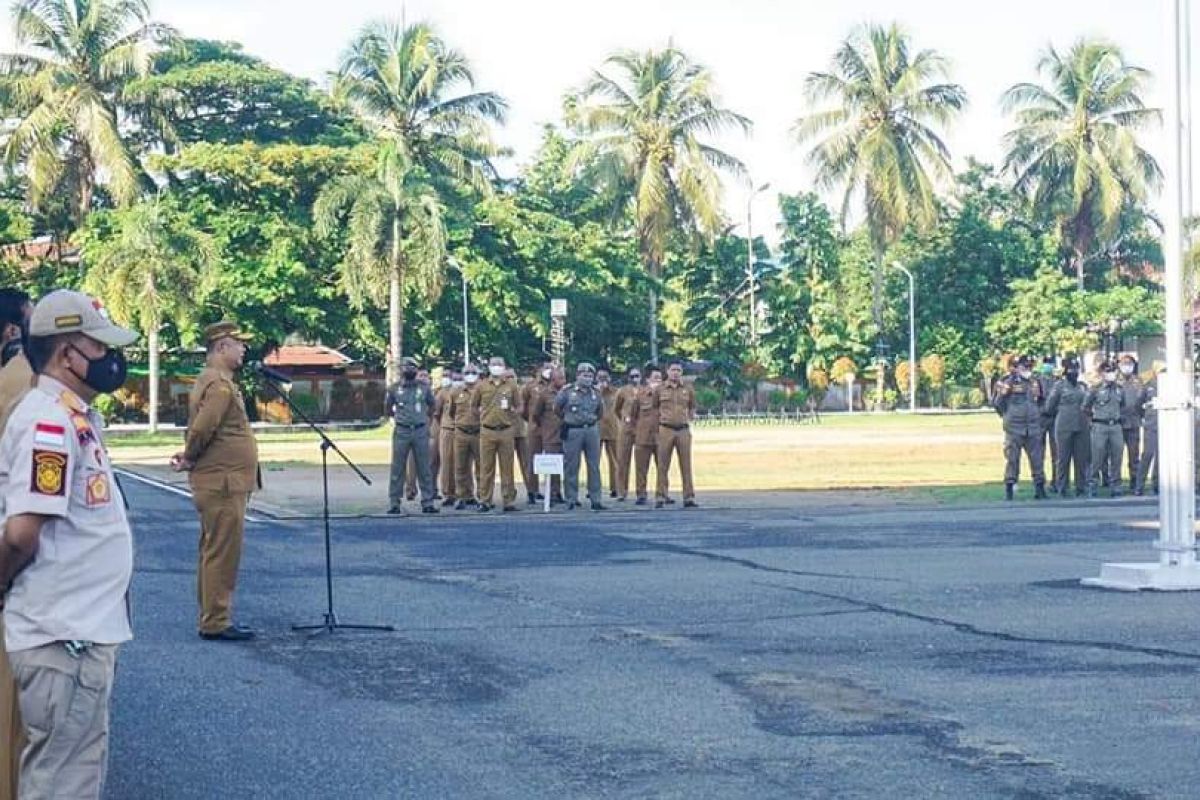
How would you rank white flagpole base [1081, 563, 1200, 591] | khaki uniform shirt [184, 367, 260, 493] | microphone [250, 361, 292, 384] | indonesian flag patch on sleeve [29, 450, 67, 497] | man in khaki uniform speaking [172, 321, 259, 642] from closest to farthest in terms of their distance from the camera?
indonesian flag patch on sleeve [29, 450, 67, 497] < man in khaki uniform speaking [172, 321, 259, 642] < khaki uniform shirt [184, 367, 260, 493] < microphone [250, 361, 292, 384] < white flagpole base [1081, 563, 1200, 591]

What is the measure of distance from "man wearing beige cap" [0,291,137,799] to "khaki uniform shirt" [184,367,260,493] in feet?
21.2

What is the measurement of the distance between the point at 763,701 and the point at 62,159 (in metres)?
59.7

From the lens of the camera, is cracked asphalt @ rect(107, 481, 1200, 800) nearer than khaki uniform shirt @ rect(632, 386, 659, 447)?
Yes

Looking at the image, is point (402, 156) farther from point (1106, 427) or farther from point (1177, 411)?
point (1177, 411)

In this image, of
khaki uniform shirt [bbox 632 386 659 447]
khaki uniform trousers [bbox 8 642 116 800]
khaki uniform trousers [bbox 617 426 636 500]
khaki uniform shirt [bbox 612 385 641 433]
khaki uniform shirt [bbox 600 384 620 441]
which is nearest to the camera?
khaki uniform trousers [bbox 8 642 116 800]

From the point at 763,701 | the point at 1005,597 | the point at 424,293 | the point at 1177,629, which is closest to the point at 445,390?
the point at 1005,597

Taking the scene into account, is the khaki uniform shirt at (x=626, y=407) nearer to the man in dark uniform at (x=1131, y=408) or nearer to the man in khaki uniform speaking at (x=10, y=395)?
the man in dark uniform at (x=1131, y=408)

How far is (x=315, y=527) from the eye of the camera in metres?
21.6

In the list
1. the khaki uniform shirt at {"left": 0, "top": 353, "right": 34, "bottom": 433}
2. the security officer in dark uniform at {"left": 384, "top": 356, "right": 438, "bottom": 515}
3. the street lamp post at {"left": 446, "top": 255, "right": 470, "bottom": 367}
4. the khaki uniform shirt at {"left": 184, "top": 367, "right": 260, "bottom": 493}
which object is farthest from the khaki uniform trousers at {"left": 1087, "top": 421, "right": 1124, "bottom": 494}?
the street lamp post at {"left": 446, "top": 255, "right": 470, "bottom": 367}

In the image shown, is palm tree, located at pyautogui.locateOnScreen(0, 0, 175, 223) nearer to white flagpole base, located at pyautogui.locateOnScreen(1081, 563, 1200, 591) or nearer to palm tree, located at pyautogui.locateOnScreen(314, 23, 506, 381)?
palm tree, located at pyautogui.locateOnScreen(314, 23, 506, 381)

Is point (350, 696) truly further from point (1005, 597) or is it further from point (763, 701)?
point (1005, 597)

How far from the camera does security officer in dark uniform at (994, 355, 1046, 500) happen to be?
26250mm

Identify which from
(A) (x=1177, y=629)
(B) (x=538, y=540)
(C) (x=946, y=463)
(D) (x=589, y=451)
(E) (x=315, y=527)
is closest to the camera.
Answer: (A) (x=1177, y=629)

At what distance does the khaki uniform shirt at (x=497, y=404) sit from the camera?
83.1ft
